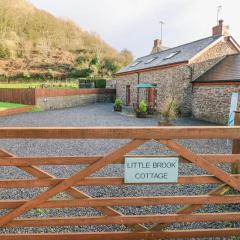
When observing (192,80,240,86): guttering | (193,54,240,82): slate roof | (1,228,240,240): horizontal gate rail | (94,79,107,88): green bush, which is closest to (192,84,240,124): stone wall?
(192,80,240,86): guttering

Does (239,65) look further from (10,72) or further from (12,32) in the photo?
(12,32)

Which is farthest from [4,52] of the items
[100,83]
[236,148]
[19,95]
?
[236,148]

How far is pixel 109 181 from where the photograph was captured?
109 inches

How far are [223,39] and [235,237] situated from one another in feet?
63.0

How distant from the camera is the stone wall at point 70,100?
79.7ft

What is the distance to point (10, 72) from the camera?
38.3 metres

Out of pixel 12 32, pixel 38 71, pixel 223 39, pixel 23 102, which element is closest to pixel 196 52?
pixel 223 39

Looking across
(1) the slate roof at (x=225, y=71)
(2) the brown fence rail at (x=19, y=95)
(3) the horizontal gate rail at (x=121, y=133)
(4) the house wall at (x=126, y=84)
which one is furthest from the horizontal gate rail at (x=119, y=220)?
(4) the house wall at (x=126, y=84)

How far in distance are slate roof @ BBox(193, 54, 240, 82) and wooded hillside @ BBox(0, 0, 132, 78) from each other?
2667 cm

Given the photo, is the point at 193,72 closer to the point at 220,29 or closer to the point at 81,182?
the point at 220,29

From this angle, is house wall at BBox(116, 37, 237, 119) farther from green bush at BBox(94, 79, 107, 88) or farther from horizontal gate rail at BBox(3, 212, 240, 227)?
green bush at BBox(94, 79, 107, 88)

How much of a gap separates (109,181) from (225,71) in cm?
1586

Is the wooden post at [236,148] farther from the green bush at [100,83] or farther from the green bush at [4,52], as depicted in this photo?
the green bush at [4,52]

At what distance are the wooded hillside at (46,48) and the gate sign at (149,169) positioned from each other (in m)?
39.0
